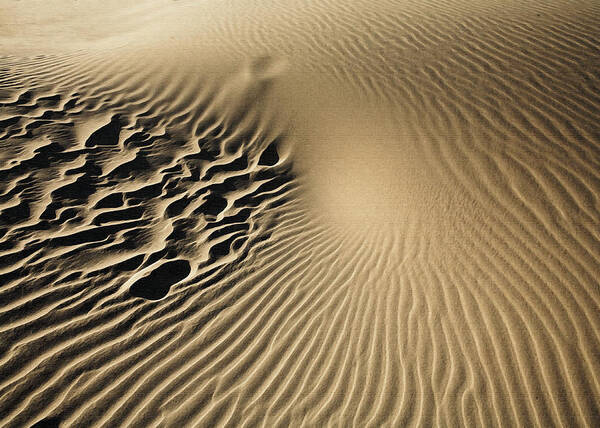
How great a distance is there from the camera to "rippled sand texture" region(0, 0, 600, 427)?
9.03 feet

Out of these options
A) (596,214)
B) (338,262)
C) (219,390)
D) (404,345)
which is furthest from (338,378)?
(596,214)

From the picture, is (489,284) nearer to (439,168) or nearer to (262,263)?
(439,168)

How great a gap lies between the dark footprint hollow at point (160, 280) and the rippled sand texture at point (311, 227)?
0.02 m

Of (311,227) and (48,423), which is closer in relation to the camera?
(48,423)

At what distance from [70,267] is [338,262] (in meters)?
2.51

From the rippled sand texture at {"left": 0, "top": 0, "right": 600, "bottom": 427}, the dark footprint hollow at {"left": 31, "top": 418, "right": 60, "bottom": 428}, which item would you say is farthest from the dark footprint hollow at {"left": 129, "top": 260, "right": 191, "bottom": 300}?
the dark footprint hollow at {"left": 31, "top": 418, "right": 60, "bottom": 428}

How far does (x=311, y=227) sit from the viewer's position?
4.20 meters

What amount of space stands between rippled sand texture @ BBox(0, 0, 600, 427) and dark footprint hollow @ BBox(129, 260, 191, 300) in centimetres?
2

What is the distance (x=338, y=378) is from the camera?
286 cm

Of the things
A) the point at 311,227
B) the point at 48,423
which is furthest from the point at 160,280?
the point at 311,227

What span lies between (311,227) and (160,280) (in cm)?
169

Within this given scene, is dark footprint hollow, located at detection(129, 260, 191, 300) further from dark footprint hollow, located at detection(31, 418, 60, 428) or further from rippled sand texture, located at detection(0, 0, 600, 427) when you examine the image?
dark footprint hollow, located at detection(31, 418, 60, 428)

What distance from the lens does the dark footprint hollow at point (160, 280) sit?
10.7ft

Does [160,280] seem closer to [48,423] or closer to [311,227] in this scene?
[48,423]
